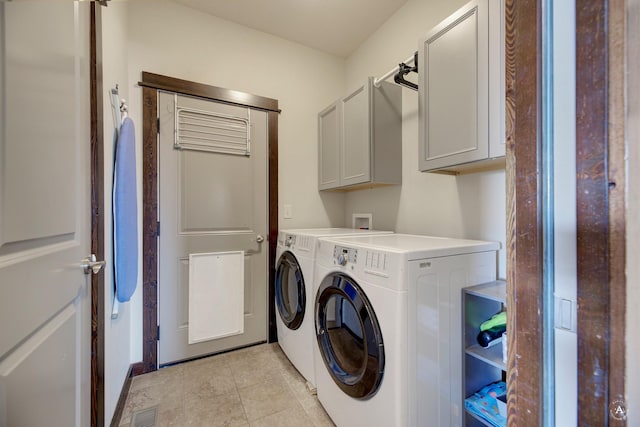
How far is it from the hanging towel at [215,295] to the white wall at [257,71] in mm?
372

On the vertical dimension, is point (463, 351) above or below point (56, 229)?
below

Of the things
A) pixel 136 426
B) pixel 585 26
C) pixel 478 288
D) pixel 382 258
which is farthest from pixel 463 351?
pixel 136 426

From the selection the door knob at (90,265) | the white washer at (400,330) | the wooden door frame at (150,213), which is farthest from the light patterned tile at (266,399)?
the door knob at (90,265)

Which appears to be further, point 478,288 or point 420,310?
point 478,288

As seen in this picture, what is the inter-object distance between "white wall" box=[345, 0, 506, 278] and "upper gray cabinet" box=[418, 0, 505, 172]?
0.20 meters

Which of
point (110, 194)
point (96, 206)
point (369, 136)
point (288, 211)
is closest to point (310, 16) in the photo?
point (369, 136)

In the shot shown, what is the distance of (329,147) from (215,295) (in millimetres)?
1600

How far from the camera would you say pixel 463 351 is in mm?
1162

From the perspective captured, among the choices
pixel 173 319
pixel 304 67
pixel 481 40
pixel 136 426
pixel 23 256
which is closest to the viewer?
pixel 23 256

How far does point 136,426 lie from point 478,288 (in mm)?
1910

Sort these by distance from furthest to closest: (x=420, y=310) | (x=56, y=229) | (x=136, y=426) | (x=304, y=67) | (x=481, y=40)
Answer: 1. (x=304, y=67)
2. (x=136, y=426)
3. (x=481, y=40)
4. (x=420, y=310)
5. (x=56, y=229)

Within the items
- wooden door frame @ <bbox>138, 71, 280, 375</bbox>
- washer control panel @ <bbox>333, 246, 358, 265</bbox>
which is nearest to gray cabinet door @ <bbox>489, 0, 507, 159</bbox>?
washer control panel @ <bbox>333, 246, 358, 265</bbox>

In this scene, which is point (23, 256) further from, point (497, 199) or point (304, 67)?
point (304, 67)

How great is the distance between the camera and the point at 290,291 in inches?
77.4
